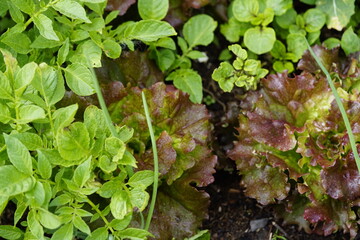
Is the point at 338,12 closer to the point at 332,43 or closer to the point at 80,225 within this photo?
the point at 332,43

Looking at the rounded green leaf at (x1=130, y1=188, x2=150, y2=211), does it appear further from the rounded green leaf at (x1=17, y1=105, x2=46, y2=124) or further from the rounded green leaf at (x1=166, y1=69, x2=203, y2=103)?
the rounded green leaf at (x1=166, y1=69, x2=203, y2=103)

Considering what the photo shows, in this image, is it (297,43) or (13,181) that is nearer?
(13,181)

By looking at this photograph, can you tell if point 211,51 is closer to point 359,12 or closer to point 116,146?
point 359,12

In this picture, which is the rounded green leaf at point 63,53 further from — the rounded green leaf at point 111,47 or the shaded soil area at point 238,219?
the shaded soil area at point 238,219

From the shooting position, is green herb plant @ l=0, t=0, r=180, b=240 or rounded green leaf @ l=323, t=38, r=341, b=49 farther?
rounded green leaf @ l=323, t=38, r=341, b=49

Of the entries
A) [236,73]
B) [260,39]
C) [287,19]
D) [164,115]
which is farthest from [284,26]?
[164,115]

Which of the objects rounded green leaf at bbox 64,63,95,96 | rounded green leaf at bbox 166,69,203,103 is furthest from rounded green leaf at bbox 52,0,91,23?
rounded green leaf at bbox 166,69,203,103
